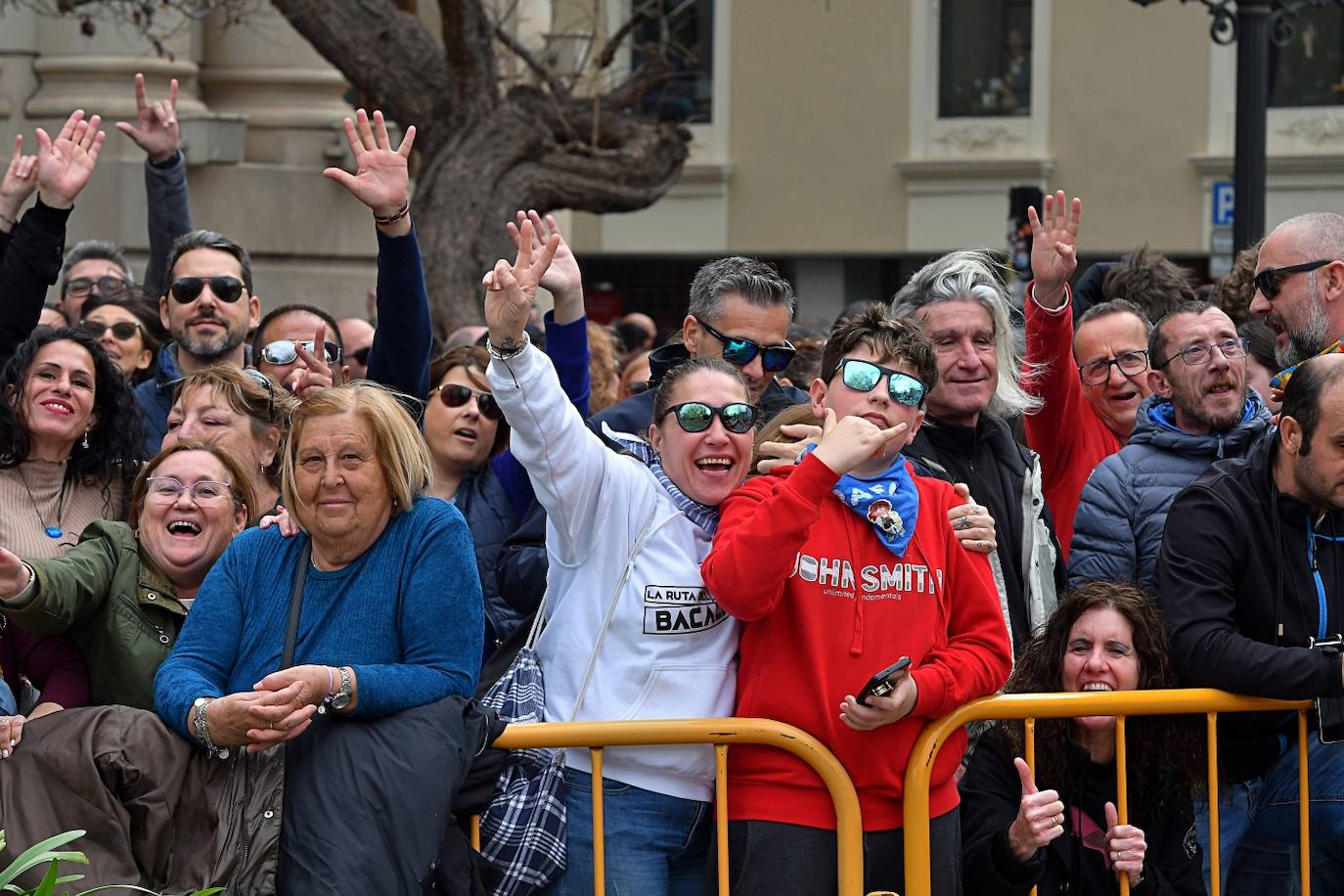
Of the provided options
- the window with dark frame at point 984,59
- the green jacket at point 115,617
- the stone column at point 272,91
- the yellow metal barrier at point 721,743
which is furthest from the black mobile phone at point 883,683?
the window with dark frame at point 984,59

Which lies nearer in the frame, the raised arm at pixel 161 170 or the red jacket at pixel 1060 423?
the red jacket at pixel 1060 423

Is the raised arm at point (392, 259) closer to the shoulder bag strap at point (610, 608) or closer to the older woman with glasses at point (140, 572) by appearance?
the older woman with glasses at point (140, 572)

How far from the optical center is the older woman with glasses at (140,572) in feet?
13.5

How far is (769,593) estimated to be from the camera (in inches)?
154

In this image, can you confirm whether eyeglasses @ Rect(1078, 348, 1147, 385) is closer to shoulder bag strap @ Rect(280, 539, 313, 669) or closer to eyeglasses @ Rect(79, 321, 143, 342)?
shoulder bag strap @ Rect(280, 539, 313, 669)

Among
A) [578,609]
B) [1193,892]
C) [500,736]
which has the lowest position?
[1193,892]

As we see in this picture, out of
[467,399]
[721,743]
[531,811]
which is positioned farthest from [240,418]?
[721,743]

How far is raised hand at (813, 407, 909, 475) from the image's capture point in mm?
3836

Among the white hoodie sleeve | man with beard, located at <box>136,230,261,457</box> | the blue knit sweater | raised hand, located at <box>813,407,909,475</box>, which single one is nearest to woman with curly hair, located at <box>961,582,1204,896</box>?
raised hand, located at <box>813,407,909,475</box>

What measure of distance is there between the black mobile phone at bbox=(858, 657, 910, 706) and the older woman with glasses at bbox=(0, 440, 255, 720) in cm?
160

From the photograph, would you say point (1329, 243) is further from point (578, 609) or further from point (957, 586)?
point (578, 609)

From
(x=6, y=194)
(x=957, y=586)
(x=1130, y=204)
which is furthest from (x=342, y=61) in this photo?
(x=1130, y=204)

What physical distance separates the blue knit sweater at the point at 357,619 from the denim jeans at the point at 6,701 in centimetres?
42

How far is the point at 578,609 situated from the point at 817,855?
75 cm
